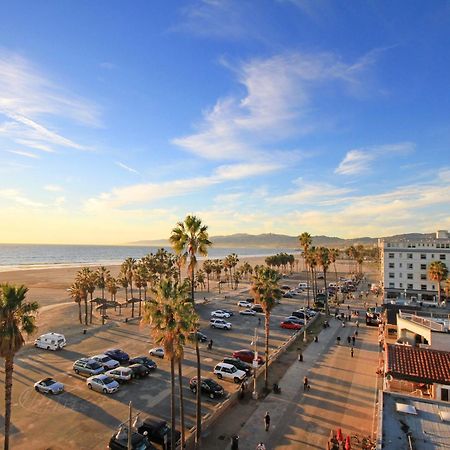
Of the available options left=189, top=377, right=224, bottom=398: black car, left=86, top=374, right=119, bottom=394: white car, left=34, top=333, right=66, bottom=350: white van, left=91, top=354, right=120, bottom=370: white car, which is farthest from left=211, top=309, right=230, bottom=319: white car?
left=86, top=374, right=119, bottom=394: white car

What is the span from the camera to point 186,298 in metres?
21.7

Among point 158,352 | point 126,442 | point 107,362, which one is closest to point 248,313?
point 158,352

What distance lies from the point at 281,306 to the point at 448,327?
42.8 metres

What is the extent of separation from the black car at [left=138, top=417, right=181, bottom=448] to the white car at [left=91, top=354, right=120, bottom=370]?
1349 centimetres

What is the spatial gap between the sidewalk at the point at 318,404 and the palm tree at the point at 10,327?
13.9 m

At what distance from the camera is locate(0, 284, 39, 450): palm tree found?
20.1 metres

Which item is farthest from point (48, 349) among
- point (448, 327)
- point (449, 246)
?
point (449, 246)

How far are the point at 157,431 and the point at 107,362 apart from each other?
15516 mm

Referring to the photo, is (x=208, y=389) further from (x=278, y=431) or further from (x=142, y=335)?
(x=142, y=335)

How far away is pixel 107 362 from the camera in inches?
1465

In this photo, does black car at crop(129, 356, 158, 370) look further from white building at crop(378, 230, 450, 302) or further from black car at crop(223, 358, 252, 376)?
white building at crop(378, 230, 450, 302)

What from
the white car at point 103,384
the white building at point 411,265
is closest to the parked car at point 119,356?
the white car at point 103,384

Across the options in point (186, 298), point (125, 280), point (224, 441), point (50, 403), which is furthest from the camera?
point (125, 280)

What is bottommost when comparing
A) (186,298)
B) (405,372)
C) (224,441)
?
(224,441)
